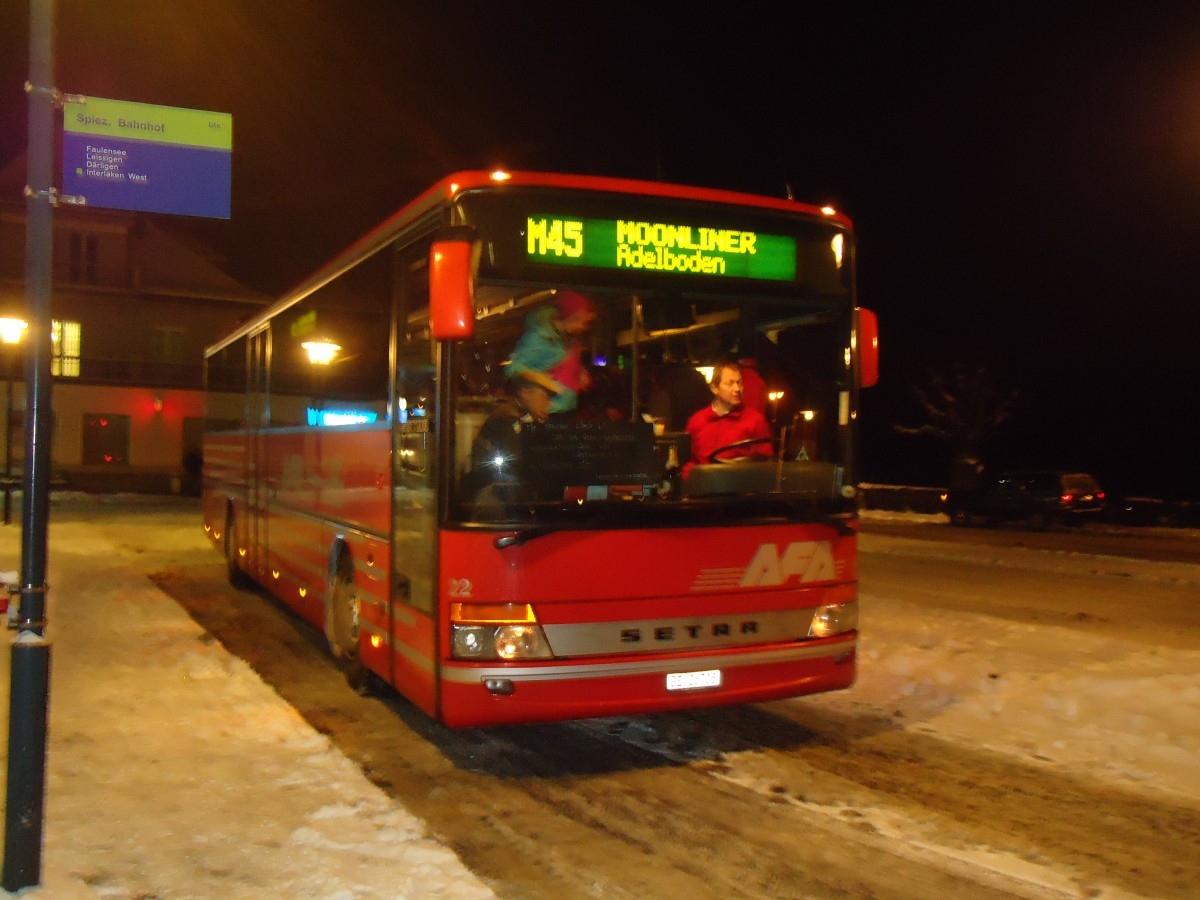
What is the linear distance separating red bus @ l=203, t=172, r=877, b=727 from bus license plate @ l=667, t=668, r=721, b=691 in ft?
0.04

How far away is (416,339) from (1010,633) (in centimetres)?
710

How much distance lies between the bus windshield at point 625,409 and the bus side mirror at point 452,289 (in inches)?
15.4

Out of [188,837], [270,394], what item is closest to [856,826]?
[188,837]

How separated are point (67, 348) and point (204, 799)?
148 feet

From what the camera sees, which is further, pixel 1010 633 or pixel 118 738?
pixel 1010 633

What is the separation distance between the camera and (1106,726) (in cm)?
739

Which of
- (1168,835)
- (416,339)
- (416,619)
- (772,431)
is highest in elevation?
(416,339)

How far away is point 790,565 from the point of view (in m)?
6.47

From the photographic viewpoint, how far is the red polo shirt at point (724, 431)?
6344mm

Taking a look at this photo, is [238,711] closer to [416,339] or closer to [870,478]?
[416,339]

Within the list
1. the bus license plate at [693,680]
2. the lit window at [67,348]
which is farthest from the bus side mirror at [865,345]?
the lit window at [67,348]

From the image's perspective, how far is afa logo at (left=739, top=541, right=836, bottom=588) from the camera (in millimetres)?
6359

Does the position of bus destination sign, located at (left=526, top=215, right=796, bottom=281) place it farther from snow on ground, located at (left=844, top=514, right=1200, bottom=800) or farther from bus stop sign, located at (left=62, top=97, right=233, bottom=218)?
snow on ground, located at (left=844, top=514, right=1200, bottom=800)

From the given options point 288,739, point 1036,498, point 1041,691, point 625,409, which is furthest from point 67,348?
point 1041,691
